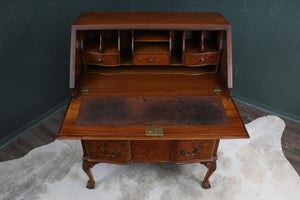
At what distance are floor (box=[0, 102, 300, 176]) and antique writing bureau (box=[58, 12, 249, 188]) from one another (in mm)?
1047

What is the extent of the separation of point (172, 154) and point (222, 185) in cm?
79

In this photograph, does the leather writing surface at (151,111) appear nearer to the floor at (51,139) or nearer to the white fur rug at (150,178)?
the white fur rug at (150,178)

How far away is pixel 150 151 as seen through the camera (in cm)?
213

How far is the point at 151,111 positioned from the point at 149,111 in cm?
2

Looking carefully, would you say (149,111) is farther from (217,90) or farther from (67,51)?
(67,51)

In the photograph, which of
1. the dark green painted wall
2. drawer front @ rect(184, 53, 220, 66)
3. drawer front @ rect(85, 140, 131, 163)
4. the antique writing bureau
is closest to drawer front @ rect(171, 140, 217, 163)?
the antique writing bureau

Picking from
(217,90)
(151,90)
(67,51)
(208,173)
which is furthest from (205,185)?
(67,51)

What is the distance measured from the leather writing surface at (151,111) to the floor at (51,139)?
1.35 meters

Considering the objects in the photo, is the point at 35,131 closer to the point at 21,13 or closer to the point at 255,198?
the point at 21,13

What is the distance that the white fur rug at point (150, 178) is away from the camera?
2416 millimetres

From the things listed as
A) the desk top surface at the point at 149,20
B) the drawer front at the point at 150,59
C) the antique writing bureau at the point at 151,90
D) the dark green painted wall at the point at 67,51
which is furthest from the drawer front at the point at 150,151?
the dark green painted wall at the point at 67,51

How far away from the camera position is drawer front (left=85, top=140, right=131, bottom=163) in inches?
79.8

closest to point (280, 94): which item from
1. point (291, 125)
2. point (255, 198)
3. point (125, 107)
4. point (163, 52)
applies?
point (291, 125)

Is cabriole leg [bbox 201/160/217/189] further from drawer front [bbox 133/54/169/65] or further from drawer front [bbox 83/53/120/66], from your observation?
drawer front [bbox 83/53/120/66]
